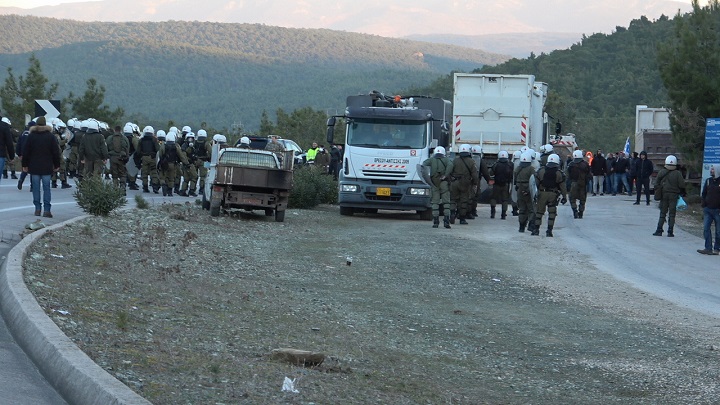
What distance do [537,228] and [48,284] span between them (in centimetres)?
1512

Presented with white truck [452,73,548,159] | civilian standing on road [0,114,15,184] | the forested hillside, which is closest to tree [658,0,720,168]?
white truck [452,73,548,159]

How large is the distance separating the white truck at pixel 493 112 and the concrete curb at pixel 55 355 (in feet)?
74.4

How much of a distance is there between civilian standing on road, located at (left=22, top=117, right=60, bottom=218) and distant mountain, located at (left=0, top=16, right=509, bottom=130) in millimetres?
115275

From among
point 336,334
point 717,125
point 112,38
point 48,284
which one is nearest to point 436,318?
point 336,334

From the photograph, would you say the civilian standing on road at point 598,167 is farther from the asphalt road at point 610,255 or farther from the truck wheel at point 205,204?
the truck wheel at point 205,204

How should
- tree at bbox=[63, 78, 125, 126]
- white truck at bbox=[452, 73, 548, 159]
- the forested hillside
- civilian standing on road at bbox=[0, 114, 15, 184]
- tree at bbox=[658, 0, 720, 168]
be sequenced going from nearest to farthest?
civilian standing on road at bbox=[0, 114, 15, 184], white truck at bbox=[452, 73, 548, 159], tree at bbox=[658, 0, 720, 168], tree at bbox=[63, 78, 125, 126], the forested hillside

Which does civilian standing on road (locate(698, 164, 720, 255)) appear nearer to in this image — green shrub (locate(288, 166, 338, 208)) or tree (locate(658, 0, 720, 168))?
green shrub (locate(288, 166, 338, 208))

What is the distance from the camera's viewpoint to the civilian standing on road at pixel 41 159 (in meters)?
19.0

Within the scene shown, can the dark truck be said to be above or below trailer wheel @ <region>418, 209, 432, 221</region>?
above

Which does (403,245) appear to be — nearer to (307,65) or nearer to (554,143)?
(554,143)

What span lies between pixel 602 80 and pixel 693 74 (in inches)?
2582

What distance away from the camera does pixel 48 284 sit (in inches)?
424

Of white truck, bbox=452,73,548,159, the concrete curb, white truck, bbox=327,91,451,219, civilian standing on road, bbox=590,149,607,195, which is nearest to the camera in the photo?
the concrete curb

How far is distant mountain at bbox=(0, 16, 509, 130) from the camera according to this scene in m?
148
